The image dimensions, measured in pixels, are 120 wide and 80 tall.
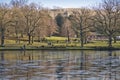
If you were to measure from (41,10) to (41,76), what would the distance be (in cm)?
6854

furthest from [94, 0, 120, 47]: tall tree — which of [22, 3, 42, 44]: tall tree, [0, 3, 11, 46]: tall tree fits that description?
[0, 3, 11, 46]: tall tree

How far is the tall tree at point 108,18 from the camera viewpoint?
9131 cm

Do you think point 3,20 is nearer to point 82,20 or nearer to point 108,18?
point 82,20

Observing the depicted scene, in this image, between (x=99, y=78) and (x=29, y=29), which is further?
(x=29, y=29)

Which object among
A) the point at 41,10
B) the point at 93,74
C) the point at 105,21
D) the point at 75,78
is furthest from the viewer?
the point at 41,10

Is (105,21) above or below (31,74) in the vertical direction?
above

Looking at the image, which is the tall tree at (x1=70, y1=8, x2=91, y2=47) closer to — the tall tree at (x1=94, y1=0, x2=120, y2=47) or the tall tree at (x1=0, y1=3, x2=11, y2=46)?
the tall tree at (x1=94, y1=0, x2=120, y2=47)

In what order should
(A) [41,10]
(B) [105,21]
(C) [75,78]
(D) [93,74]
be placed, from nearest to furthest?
(C) [75,78] < (D) [93,74] < (B) [105,21] < (A) [41,10]

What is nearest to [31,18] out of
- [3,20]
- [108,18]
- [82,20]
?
[3,20]

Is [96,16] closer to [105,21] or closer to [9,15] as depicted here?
[105,21]

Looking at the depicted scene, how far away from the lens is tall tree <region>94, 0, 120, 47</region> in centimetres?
9131

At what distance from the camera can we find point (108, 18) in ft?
303

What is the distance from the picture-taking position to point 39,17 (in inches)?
3784

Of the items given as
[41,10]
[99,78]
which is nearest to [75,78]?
[99,78]
